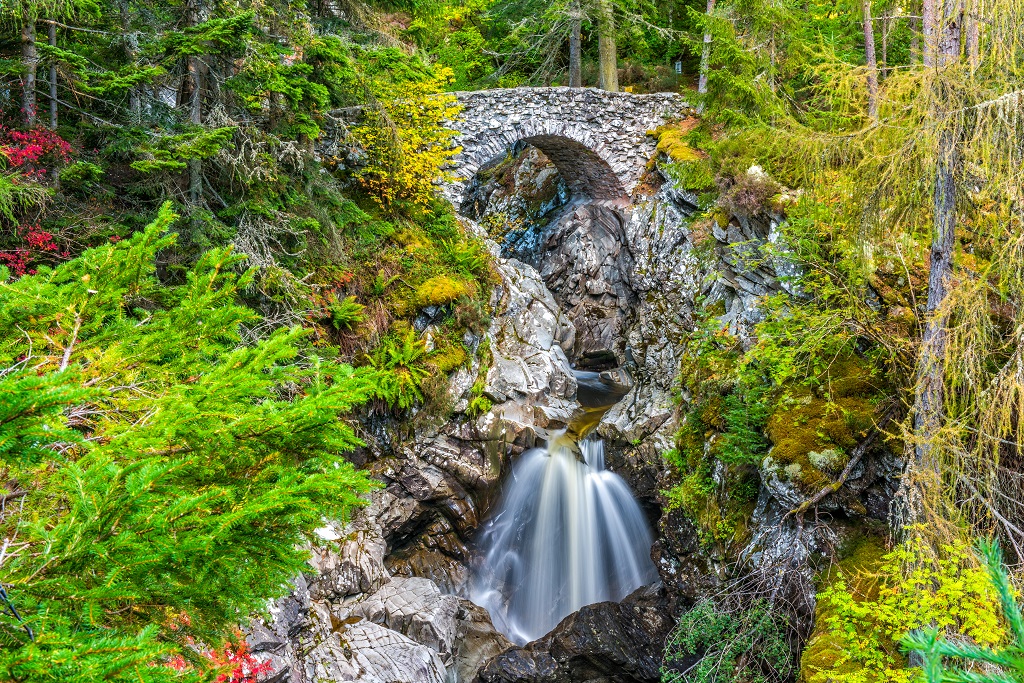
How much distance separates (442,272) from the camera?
11.2m

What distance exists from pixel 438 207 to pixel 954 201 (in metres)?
9.31

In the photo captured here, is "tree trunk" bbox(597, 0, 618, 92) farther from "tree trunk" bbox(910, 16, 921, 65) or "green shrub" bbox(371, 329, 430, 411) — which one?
"green shrub" bbox(371, 329, 430, 411)

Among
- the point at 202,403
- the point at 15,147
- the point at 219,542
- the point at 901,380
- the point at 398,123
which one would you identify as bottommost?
the point at 901,380

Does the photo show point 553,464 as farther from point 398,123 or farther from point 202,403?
point 202,403

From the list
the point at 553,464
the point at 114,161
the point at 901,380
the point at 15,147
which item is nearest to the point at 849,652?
the point at 901,380

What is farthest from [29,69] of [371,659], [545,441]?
[545,441]

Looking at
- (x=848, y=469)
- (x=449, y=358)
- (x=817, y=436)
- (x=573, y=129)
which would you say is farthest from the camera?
(x=573, y=129)

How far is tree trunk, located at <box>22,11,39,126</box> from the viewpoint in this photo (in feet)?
21.4

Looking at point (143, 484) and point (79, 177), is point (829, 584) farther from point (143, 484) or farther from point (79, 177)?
point (79, 177)

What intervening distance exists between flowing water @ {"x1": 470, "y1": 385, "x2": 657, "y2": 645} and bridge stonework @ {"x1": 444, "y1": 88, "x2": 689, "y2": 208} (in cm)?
664

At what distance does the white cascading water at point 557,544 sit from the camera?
9.40m

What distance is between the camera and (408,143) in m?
11.1

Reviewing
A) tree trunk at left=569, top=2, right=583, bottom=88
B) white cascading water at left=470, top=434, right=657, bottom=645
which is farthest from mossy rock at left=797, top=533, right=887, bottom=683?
tree trunk at left=569, top=2, right=583, bottom=88

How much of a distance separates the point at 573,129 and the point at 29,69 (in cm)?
1073
